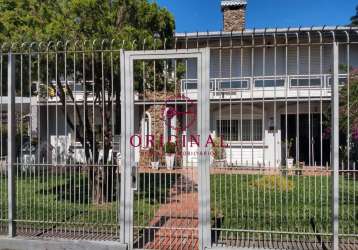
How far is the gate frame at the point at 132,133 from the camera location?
5.40 m

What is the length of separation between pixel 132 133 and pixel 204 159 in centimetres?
111

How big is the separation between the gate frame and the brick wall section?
1571 centimetres

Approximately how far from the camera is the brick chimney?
67.1 ft

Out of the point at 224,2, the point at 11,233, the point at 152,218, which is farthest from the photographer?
the point at 224,2

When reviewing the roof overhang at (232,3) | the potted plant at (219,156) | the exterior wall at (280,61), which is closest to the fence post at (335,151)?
the potted plant at (219,156)

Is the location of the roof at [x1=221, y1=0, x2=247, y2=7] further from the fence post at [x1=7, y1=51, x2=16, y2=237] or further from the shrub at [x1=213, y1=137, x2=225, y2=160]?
the fence post at [x1=7, y1=51, x2=16, y2=237]

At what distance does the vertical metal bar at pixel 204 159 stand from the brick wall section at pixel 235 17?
51.8ft

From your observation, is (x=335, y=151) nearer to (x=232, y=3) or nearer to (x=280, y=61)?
(x=280, y=61)

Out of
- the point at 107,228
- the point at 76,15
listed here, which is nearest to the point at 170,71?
the point at 76,15

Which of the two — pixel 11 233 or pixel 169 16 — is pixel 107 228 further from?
pixel 169 16

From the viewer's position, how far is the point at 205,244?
5.39m

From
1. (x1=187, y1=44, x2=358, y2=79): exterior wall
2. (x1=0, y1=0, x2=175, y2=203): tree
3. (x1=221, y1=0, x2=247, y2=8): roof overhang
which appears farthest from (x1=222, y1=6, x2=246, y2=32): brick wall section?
(x1=0, y1=0, x2=175, y2=203): tree

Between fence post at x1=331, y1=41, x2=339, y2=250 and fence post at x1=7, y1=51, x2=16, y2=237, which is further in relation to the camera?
fence post at x1=7, y1=51, x2=16, y2=237

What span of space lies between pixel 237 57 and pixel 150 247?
12780mm
